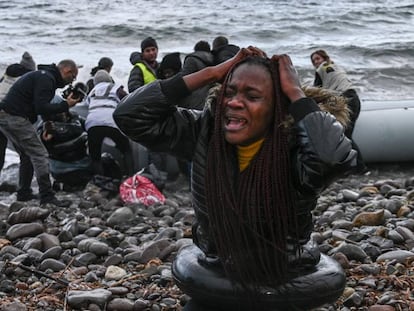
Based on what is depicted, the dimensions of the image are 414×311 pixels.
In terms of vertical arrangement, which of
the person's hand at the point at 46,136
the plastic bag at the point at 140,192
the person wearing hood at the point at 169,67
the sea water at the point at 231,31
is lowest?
the sea water at the point at 231,31

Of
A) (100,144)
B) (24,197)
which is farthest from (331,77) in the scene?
(24,197)

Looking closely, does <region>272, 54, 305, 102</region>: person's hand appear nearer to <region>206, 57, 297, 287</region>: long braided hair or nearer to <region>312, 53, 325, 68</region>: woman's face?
<region>206, 57, 297, 287</region>: long braided hair

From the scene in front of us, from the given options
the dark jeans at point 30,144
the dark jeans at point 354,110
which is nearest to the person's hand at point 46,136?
the dark jeans at point 30,144

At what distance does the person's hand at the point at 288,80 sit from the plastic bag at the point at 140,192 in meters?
5.67

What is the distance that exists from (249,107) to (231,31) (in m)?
26.3

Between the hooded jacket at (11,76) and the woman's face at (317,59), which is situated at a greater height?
the woman's face at (317,59)

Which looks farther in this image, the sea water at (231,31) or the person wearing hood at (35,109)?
the sea water at (231,31)

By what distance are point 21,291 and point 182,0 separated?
1340 inches

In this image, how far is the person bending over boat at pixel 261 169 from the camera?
334 cm

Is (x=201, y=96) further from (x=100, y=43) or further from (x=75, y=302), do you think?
(x=100, y=43)

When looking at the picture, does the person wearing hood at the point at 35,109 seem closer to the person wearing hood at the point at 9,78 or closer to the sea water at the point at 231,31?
the person wearing hood at the point at 9,78

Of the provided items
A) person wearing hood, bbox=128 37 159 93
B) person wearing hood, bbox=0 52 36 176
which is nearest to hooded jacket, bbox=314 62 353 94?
person wearing hood, bbox=128 37 159 93

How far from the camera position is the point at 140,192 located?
9125 millimetres

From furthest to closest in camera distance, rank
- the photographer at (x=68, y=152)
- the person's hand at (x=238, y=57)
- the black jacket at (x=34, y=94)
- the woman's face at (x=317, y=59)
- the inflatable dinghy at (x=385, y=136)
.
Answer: the inflatable dinghy at (x=385, y=136) < the woman's face at (x=317, y=59) < the photographer at (x=68, y=152) < the black jacket at (x=34, y=94) < the person's hand at (x=238, y=57)
